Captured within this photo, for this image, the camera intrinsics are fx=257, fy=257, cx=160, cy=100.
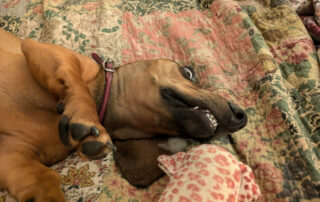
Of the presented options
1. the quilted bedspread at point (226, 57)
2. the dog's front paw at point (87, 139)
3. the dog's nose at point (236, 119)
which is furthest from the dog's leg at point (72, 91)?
the dog's nose at point (236, 119)

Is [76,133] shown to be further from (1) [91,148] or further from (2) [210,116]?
(2) [210,116]

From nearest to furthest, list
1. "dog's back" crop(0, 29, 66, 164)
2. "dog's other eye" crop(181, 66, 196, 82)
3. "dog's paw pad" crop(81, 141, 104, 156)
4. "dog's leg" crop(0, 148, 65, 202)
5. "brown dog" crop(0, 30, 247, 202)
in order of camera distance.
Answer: "dog's paw pad" crop(81, 141, 104, 156) < "dog's leg" crop(0, 148, 65, 202) < "brown dog" crop(0, 30, 247, 202) < "dog's back" crop(0, 29, 66, 164) < "dog's other eye" crop(181, 66, 196, 82)

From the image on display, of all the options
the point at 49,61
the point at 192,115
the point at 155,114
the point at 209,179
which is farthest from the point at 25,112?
the point at 209,179

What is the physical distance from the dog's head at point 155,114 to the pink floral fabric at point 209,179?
172 mm

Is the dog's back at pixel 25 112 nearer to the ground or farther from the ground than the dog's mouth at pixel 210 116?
nearer to the ground

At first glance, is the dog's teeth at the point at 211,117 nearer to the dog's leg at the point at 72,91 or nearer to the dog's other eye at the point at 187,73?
the dog's other eye at the point at 187,73

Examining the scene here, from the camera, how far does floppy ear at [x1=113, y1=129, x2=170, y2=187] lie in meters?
1.37

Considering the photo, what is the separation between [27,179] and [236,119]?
3.62 feet

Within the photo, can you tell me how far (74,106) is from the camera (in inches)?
45.2

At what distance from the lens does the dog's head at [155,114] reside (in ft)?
4.41

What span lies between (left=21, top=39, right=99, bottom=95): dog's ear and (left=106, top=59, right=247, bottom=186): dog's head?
228 mm

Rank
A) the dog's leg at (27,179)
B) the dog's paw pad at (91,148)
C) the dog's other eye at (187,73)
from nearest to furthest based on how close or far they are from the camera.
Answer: the dog's paw pad at (91,148), the dog's leg at (27,179), the dog's other eye at (187,73)

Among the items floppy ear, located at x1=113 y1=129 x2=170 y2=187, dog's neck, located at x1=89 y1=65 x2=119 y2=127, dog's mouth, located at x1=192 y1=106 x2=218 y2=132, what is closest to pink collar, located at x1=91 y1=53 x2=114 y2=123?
dog's neck, located at x1=89 y1=65 x2=119 y2=127

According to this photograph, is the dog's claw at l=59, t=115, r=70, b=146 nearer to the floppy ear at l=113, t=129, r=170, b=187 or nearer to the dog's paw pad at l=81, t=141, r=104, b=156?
the dog's paw pad at l=81, t=141, r=104, b=156
